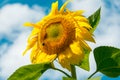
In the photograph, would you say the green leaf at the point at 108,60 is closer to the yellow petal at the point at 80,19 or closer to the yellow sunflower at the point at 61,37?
the yellow sunflower at the point at 61,37

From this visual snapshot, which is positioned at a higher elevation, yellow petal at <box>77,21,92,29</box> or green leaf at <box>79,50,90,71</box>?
yellow petal at <box>77,21,92,29</box>

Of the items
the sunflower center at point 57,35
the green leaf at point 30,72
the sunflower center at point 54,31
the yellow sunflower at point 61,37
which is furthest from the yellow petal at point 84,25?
the green leaf at point 30,72

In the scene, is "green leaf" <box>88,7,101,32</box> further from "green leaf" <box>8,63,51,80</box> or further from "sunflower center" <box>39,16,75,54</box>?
"green leaf" <box>8,63,51,80</box>

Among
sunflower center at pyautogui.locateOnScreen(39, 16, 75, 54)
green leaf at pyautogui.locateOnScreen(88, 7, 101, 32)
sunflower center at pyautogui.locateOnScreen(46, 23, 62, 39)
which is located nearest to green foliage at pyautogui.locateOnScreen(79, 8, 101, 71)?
green leaf at pyautogui.locateOnScreen(88, 7, 101, 32)

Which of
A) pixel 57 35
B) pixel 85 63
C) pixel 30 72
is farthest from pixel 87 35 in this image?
pixel 30 72

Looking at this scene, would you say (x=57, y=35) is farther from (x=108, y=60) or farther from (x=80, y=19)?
(x=108, y=60)
